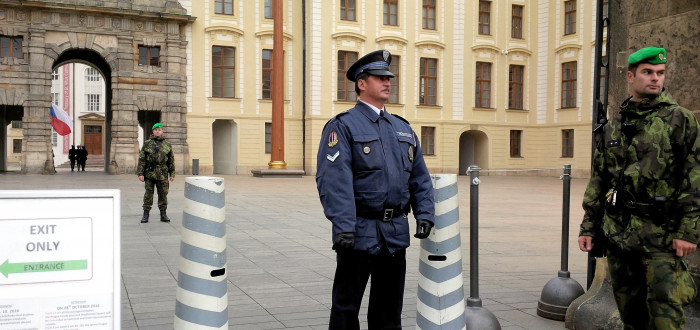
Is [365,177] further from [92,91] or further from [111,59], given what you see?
[92,91]

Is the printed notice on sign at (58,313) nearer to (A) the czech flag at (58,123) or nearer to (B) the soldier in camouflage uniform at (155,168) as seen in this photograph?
(B) the soldier in camouflage uniform at (155,168)

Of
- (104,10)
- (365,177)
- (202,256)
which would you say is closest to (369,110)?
(365,177)

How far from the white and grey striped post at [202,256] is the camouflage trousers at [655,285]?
7.14ft

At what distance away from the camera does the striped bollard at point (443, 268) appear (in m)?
4.52

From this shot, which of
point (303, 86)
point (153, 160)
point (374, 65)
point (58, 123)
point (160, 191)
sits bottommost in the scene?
point (160, 191)

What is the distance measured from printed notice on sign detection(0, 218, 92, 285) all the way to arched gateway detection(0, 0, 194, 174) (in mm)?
33089

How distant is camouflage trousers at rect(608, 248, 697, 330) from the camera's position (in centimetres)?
367

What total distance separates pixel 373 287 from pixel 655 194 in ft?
5.51

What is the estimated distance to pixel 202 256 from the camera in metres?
3.80

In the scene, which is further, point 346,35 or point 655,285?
point 346,35

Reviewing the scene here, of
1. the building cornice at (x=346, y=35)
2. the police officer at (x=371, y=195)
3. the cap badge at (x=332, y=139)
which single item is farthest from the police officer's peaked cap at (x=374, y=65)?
the building cornice at (x=346, y=35)

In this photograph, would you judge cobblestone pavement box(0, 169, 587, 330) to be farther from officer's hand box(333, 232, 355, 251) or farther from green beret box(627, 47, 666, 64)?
green beret box(627, 47, 666, 64)

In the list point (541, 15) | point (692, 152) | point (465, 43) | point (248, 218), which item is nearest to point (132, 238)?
point (248, 218)

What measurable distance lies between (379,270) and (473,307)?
3.78 ft
